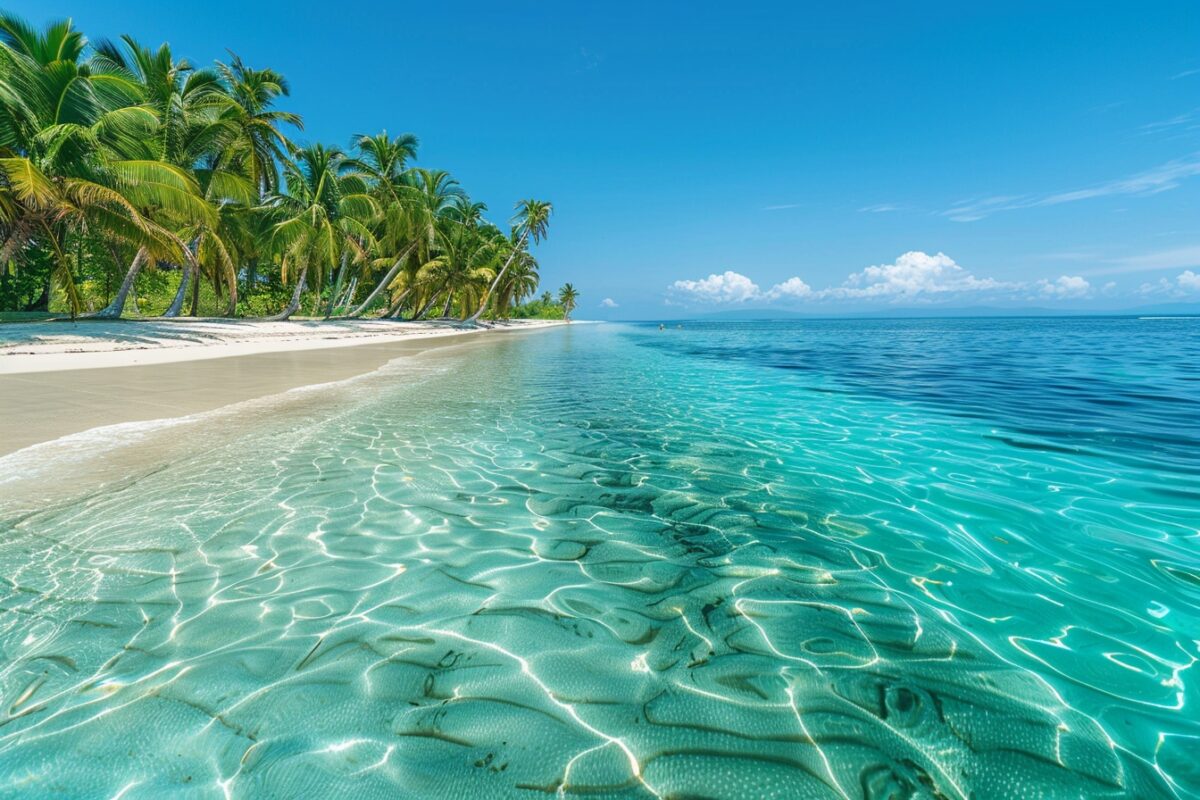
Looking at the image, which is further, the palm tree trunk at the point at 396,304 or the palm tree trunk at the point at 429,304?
the palm tree trunk at the point at 429,304

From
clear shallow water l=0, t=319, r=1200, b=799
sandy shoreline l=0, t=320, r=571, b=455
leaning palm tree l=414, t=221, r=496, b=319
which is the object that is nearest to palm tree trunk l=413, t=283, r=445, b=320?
leaning palm tree l=414, t=221, r=496, b=319

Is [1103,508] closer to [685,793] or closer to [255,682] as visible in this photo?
[685,793]

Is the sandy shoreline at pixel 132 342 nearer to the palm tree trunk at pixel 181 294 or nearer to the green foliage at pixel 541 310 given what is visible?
the palm tree trunk at pixel 181 294

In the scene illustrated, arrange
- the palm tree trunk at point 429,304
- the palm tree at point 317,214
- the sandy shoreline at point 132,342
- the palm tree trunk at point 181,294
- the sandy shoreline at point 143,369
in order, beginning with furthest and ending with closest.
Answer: the palm tree trunk at point 429,304, the palm tree at point 317,214, the palm tree trunk at point 181,294, the sandy shoreline at point 132,342, the sandy shoreline at point 143,369

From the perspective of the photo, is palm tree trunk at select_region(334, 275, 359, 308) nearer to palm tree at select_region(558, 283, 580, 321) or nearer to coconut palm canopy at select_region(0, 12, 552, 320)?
coconut palm canopy at select_region(0, 12, 552, 320)

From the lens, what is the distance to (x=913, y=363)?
18516mm


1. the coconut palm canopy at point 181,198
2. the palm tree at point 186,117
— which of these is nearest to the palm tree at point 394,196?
the coconut palm canopy at point 181,198

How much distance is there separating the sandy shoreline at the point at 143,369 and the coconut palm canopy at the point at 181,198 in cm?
204

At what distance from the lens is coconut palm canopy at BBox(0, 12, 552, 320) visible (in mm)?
13625

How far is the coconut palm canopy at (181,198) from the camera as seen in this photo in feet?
44.7

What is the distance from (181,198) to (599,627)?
63.1 feet

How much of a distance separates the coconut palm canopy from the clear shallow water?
13.9 m

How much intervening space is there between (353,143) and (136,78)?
559 inches

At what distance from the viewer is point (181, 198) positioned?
14977 millimetres
